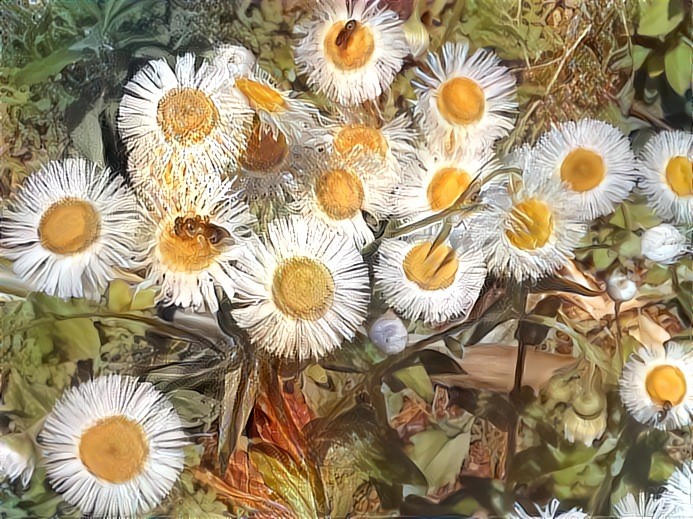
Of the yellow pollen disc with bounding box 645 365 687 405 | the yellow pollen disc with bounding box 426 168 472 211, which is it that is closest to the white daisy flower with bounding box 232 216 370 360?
the yellow pollen disc with bounding box 426 168 472 211

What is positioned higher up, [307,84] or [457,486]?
[307,84]

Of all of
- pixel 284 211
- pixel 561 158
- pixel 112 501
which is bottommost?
pixel 112 501

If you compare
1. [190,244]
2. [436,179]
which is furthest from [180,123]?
[436,179]

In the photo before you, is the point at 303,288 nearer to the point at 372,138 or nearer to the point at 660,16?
the point at 372,138

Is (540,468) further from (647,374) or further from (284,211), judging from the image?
(284,211)

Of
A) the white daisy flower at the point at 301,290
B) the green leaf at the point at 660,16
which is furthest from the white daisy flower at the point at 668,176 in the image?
the white daisy flower at the point at 301,290

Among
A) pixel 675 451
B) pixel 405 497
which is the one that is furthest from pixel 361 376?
pixel 675 451
